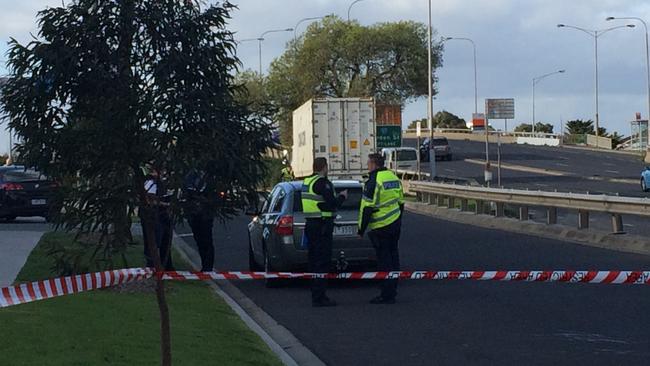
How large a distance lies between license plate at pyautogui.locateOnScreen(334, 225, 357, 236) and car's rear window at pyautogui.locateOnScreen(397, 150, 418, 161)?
41142 mm

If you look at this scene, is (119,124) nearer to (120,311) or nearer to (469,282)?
(120,311)

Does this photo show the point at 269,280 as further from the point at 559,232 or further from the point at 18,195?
the point at 18,195

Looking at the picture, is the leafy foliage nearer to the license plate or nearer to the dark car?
the license plate

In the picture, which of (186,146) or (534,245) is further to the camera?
Result: (534,245)

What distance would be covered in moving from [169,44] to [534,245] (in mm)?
14586

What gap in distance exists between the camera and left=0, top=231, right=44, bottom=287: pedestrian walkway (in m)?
16.2

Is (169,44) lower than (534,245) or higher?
higher

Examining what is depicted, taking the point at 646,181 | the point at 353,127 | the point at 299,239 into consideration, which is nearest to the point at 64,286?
the point at 299,239

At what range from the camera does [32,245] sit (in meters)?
21.5

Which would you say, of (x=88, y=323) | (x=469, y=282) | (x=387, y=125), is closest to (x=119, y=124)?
(x=88, y=323)

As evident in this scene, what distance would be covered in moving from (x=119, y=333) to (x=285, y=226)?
18.3 ft

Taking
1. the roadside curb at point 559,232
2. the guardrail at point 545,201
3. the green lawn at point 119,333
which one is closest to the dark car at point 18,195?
the roadside curb at point 559,232

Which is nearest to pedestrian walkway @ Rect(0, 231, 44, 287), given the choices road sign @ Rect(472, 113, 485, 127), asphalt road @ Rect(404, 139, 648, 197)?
asphalt road @ Rect(404, 139, 648, 197)

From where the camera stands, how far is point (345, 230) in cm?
1577
